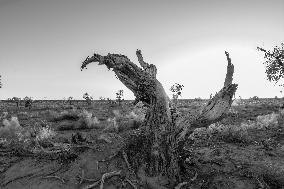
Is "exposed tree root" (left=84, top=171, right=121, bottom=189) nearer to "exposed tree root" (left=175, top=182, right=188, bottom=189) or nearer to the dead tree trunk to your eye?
the dead tree trunk

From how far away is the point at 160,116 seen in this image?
36.2 feet

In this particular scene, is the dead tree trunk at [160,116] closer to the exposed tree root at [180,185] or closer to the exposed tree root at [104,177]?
the exposed tree root at [180,185]

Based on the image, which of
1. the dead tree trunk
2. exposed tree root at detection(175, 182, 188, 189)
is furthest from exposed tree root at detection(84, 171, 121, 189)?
exposed tree root at detection(175, 182, 188, 189)

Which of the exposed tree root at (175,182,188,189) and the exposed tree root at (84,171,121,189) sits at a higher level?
the exposed tree root at (84,171,121,189)

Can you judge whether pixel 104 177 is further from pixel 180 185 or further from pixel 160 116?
pixel 160 116

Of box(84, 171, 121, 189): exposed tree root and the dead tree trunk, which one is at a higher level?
the dead tree trunk

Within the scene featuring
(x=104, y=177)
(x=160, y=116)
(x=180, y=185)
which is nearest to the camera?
(x=180, y=185)

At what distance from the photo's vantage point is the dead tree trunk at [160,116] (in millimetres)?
10758

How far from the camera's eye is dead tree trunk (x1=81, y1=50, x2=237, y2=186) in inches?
424

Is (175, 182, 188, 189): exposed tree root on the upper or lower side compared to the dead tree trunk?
lower

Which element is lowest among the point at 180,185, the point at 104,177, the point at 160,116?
the point at 180,185

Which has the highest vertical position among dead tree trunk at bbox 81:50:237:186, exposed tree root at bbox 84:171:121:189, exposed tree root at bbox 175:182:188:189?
dead tree trunk at bbox 81:50:237:186

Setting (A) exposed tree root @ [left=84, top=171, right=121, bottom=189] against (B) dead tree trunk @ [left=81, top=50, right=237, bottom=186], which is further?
(B) dead tree trunk @ [left=81, top=50, right=237, bottom=186]

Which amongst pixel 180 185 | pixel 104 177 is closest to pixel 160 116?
pixel 180 185
